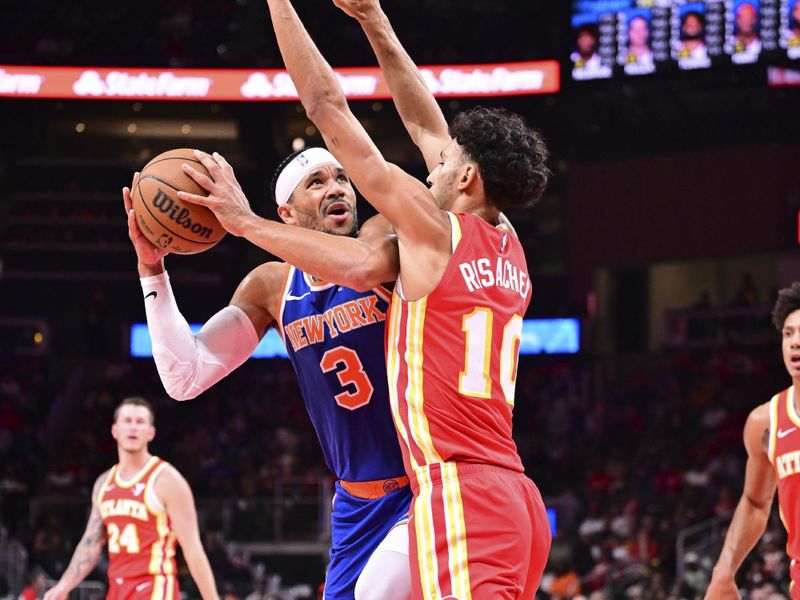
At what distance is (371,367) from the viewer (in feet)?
15.0

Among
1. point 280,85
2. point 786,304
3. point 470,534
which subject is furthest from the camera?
point 280,85

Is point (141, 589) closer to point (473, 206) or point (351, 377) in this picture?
point (351, 377)

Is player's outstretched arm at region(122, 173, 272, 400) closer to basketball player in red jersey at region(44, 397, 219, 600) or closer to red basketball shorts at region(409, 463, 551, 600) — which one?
red basketball shorts at region(409, 463, 551, 600)

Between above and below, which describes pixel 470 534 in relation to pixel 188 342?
below

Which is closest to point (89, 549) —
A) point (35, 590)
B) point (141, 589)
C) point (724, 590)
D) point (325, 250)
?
point (141, 589)

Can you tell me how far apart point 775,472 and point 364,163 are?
3.40 meters

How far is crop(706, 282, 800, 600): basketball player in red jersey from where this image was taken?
20.0 ft

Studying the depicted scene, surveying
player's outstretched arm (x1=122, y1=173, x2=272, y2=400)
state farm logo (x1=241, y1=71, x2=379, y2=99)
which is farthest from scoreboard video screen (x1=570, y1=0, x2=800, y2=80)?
player's outstretched arm (x1=122, y1=173, x2=272, y2=400)

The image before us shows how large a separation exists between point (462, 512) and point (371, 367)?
0.93m

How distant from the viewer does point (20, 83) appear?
1897 cm

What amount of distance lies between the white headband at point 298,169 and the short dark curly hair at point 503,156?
81 centimetres

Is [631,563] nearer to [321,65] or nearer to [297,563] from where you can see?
[297,563]

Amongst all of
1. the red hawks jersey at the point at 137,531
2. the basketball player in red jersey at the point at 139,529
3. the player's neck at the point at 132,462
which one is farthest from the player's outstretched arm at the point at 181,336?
the player's neck at the point at 132,462

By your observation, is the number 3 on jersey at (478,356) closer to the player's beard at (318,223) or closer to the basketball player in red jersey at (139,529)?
the player's beard at (318,223)
